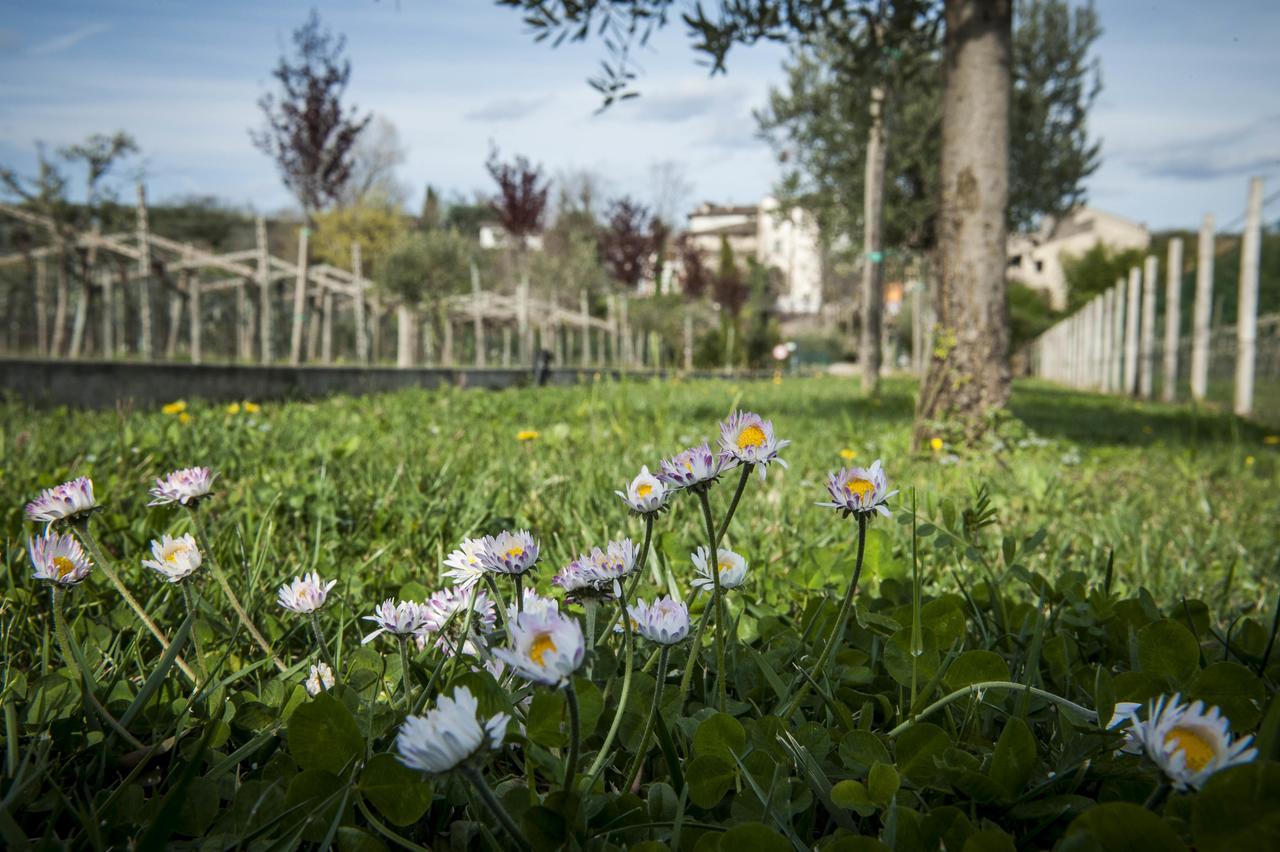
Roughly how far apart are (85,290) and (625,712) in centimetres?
1641

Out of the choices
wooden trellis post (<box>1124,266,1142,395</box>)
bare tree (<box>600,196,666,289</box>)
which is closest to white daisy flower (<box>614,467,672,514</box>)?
wooden trellis post (<box>1124,266,1142,395</box>)

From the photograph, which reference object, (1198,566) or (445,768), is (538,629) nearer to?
(445,768)

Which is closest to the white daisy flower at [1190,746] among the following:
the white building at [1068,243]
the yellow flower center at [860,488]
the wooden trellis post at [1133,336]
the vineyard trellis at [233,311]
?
the yellow flower center at [860,488]

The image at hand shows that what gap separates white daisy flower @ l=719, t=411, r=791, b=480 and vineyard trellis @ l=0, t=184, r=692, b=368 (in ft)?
19.8

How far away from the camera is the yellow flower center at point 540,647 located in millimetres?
550

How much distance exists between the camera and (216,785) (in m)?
0.74

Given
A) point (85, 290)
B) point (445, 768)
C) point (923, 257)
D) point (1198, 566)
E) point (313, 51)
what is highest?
point (313, 51)

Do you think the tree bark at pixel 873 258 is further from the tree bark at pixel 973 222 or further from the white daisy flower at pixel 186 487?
the white daisy flower at pixel 186 487

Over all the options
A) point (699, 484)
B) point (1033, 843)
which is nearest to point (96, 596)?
point (699, 484)

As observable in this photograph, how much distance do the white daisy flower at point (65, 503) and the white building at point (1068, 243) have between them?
5273cm

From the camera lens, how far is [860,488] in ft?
2.62

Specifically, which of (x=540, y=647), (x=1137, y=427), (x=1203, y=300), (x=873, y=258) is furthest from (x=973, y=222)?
(x=873, y=258)

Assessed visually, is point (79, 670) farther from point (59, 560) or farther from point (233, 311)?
point (233, 311)

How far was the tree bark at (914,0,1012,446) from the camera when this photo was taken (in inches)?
175
